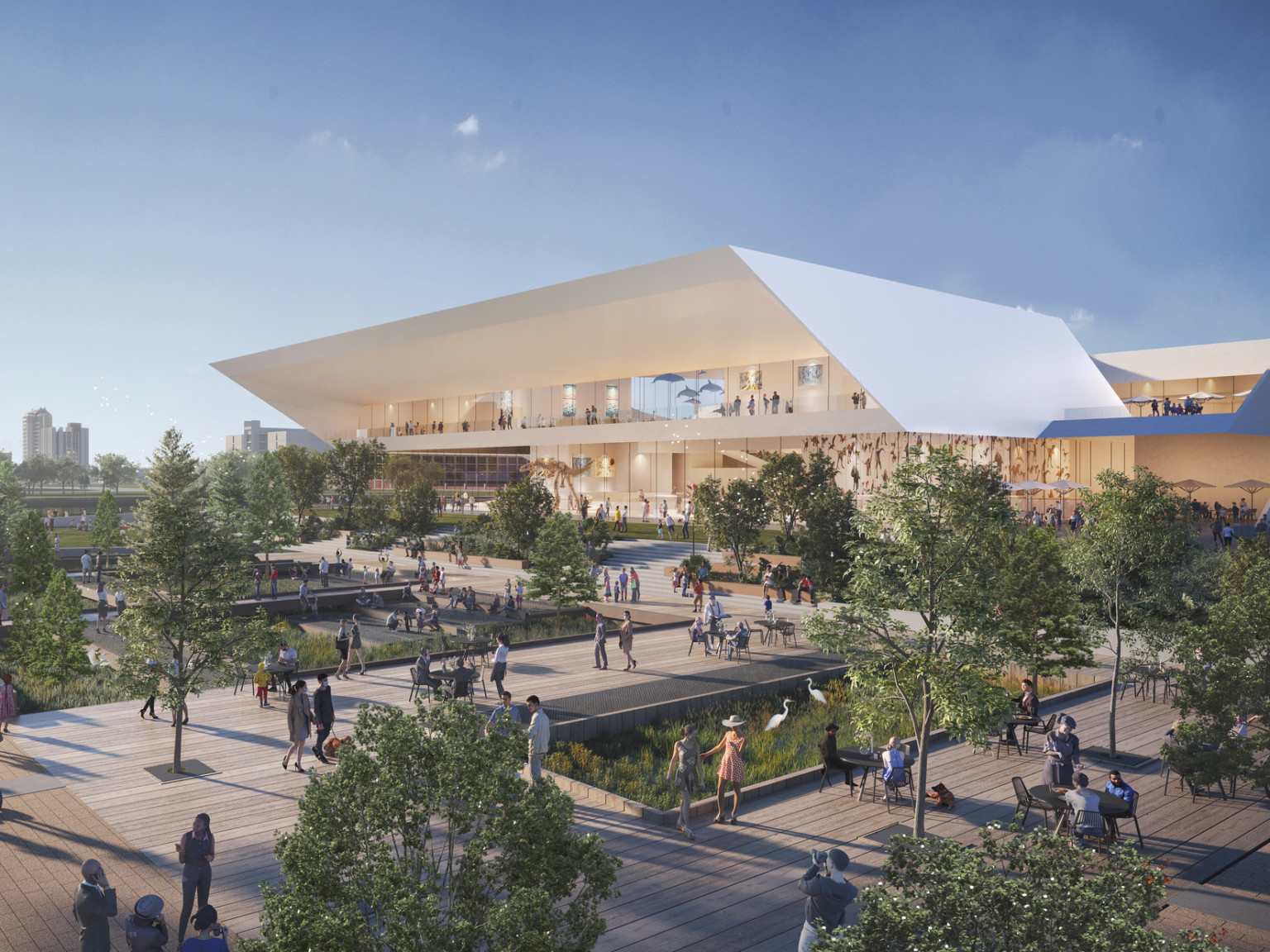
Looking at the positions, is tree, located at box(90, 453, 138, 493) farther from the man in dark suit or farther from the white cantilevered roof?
the man in dark suit

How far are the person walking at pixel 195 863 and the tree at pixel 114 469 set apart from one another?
133 metres

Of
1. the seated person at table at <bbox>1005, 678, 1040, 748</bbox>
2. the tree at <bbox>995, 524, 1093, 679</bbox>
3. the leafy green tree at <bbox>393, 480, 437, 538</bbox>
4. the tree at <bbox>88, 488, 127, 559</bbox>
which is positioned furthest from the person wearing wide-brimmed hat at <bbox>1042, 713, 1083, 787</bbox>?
the tree at <bbox>88, 488, 127, 559</bbox>

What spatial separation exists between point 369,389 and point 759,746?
63.4 meters

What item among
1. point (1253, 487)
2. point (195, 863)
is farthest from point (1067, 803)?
point (1253, 487)

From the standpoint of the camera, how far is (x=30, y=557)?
29.5m

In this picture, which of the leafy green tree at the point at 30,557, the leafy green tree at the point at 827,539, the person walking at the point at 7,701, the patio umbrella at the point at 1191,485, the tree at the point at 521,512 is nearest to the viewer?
the person walking at the point at 7,701

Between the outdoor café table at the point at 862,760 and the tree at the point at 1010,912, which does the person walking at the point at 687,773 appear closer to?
the outdoor café table at the point at 862,760

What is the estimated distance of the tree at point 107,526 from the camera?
37.3m

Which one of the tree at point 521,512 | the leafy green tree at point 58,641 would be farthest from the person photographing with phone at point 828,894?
the tree at point 521,512

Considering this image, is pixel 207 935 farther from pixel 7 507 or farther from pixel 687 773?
pixel 7 507

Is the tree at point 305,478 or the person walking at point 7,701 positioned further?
the tree at point 305,478

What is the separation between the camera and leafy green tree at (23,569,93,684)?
17297 mm

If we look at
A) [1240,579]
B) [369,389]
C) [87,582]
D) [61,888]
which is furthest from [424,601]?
[369,389]

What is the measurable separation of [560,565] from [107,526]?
24.8m
